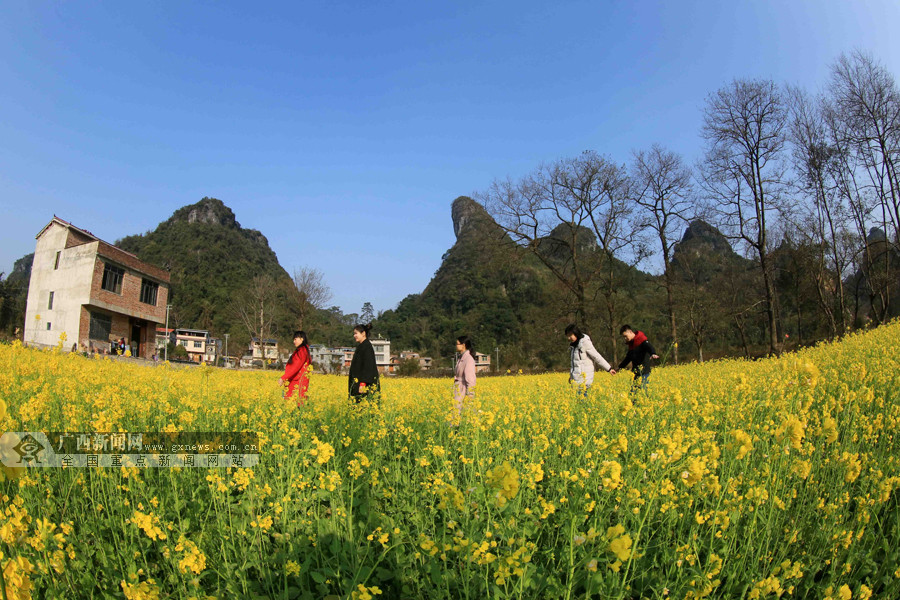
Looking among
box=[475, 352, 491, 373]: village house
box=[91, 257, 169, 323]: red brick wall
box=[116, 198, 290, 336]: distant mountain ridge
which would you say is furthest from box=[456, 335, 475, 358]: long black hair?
box=[116, 198, 290, 336]: distant mountain ridge

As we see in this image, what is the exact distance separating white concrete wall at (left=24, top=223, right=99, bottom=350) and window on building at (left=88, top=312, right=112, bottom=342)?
0.89 m

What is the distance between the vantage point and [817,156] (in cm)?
2361

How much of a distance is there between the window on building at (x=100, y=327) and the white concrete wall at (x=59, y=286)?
0.89 m

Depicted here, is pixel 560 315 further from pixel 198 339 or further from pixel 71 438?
pixel 198 339

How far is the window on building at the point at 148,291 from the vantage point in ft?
109

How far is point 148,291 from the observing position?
33.9 meters

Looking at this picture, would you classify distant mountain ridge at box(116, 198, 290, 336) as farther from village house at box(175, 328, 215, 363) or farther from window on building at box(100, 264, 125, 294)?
window on building at box(100, 264, 125, 294)

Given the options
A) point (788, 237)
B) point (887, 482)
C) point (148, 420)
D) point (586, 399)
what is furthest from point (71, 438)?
point (788, 237)

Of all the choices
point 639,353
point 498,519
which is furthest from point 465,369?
point 498,519

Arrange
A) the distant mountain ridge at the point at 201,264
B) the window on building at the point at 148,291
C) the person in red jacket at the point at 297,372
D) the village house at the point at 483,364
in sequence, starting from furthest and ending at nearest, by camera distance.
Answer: the distant mountain ridge at the point at 201,264 < the village house at the point at 483,364 < the window on building at the point at 148,291 < the person in red jacket at the point at 297,372

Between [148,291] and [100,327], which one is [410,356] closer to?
[148,291]

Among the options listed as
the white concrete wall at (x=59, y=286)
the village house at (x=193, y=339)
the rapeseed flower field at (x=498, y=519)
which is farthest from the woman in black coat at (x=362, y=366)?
the village house at (x=193, y=339)

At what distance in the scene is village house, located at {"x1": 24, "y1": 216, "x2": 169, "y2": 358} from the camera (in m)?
28.2

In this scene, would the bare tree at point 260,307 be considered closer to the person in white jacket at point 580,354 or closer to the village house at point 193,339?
the village house at point 193,339
